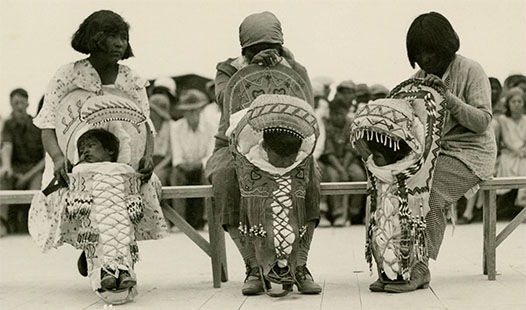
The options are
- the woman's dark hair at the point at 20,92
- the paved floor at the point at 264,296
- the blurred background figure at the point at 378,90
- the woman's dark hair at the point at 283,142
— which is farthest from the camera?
the woman's dark hair at the point at 20,92

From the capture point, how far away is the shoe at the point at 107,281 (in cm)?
611

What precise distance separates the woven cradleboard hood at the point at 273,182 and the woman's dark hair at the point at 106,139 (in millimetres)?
686

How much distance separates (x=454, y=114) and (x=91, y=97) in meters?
2.21

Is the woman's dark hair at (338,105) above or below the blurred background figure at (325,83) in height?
below

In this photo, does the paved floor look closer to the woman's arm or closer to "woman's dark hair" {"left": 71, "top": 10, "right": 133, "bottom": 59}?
the woman's arm

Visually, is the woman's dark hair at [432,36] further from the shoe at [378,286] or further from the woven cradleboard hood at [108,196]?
the woven cradleboard hood at [108,196]

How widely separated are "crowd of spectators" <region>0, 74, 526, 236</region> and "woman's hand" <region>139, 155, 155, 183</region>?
584 cm

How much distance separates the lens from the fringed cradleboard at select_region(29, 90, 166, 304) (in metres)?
6.22

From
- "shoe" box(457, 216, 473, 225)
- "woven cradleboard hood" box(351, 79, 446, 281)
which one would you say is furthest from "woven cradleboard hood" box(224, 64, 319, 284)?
"shoe" box(457, 216, 473, 225)

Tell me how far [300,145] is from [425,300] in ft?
3.65

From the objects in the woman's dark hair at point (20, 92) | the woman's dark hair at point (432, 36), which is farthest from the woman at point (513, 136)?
the woman's dark hair at point (432, 36)

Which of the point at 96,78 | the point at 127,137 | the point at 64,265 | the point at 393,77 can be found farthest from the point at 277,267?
the point at 393,77

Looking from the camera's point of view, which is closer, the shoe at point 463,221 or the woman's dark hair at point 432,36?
the woman's dark hair at point 432,36

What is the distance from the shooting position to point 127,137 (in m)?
6.61
